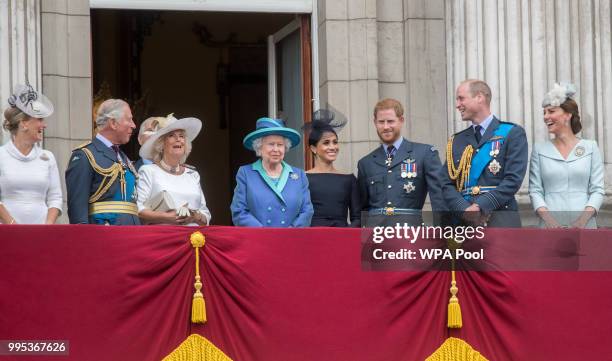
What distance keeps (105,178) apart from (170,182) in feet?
1.58

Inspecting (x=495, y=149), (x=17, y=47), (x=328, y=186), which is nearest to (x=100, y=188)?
(x=328, y=186)

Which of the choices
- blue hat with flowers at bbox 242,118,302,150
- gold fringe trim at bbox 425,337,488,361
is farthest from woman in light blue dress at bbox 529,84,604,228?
blue hat with flowers at bbox 242,118,302,150

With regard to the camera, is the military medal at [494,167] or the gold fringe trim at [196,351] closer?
the gold fringe trim at [196,351]

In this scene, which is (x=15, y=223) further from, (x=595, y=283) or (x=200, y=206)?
(x=595, y=283)

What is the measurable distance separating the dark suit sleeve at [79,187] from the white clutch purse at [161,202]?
18.3 inches

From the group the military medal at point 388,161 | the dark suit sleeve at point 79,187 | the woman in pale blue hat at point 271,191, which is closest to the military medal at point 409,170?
the military medal at point 388,161

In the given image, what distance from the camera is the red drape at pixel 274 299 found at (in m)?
10.1

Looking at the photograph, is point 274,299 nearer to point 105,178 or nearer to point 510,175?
point 105,178

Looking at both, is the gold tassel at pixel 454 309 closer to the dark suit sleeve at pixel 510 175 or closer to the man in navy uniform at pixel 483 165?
the man in navy uniform at pixel 483 165

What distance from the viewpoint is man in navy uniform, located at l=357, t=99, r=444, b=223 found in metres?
11.6

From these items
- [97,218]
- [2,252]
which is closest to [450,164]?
[97,218]

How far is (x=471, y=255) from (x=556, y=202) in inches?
59.3

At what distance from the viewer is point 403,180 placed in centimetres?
1167

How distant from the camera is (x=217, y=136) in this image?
21266 mm
